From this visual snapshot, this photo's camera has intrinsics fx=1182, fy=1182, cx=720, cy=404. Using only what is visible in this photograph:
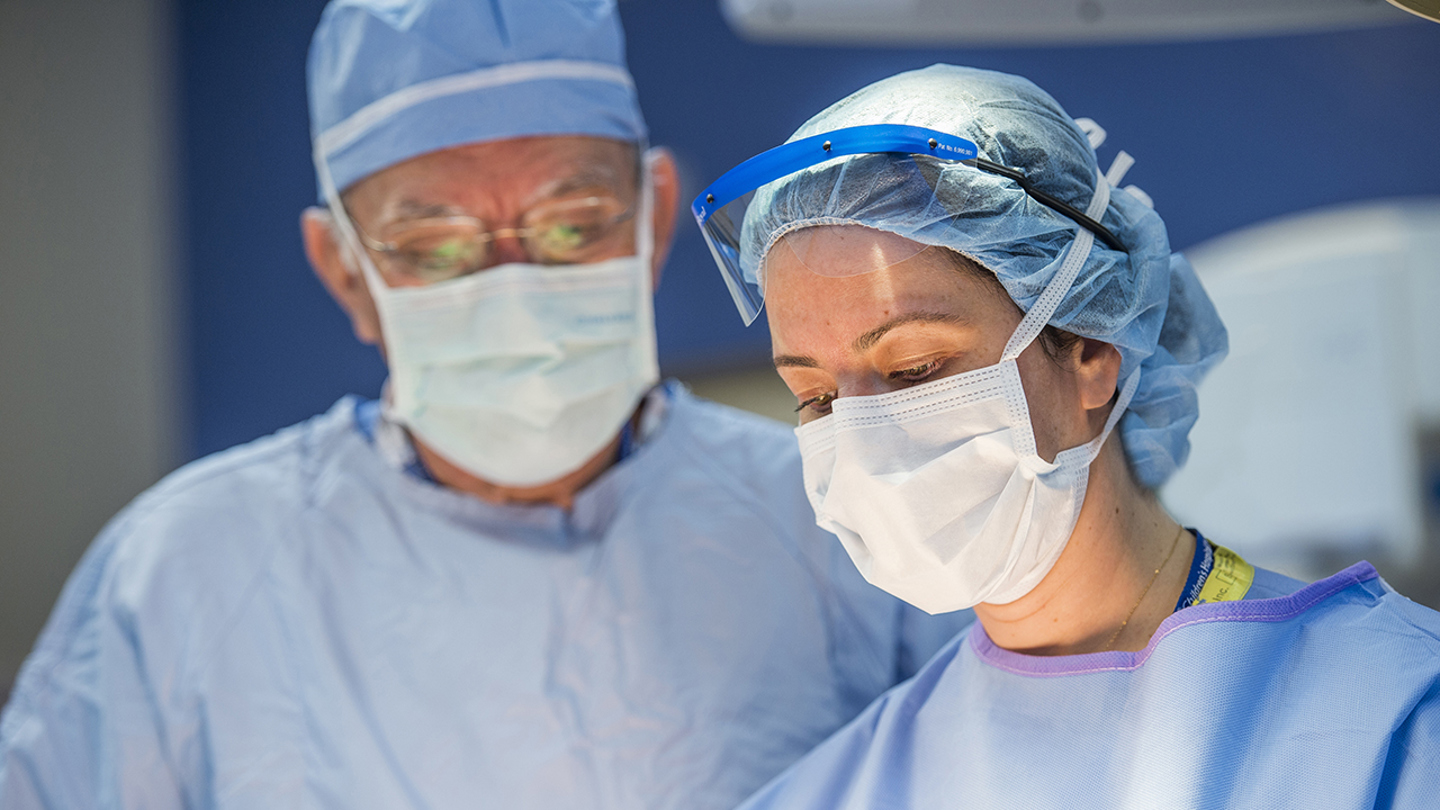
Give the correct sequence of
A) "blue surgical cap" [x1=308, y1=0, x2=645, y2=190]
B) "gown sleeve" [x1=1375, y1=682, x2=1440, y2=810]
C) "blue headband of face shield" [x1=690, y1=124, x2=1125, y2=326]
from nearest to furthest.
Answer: "gown sleeve" [x1=1375, y1=682, x2=1440, y2=810], "blue headband of face shield" [x1=690, y1=124, x2=1125, y2=326], "blue surgical cap" [x1=308, y1=0, x2=645, y2=190]

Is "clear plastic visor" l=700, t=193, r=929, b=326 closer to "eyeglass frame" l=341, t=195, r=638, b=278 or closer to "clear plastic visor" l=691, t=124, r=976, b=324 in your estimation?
"clear plastic visor" l=691, t=124, r=976, b=324

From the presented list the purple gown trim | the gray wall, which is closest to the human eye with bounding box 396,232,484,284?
the purple gown trim

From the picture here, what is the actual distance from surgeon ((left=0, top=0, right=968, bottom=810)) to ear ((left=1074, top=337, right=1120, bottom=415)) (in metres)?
0.56

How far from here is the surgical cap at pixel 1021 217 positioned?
1073mm

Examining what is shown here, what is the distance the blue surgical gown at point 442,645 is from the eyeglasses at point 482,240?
0.31 m

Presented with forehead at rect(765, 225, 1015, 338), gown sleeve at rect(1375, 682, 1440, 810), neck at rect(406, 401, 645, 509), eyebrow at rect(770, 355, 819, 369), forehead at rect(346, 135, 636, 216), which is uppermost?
forehead at rect(346, 135, 636, 216)

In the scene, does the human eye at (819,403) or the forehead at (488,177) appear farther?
the forehead at (488,177)

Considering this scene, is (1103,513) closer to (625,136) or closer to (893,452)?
(893,452)

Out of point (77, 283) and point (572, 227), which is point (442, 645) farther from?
point (77, 283)

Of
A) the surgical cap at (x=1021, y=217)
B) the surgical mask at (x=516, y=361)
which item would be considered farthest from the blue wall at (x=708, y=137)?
the surgical cap at (x=1021, y=217)

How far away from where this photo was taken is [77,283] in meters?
3.46

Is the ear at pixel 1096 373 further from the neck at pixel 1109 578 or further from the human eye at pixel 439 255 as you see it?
the human eye at pixel 439 255

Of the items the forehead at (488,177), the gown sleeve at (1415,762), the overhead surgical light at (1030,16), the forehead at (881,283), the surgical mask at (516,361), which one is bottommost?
the gown sleeve at (1415,762)

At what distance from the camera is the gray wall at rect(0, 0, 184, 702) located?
3.40 m
